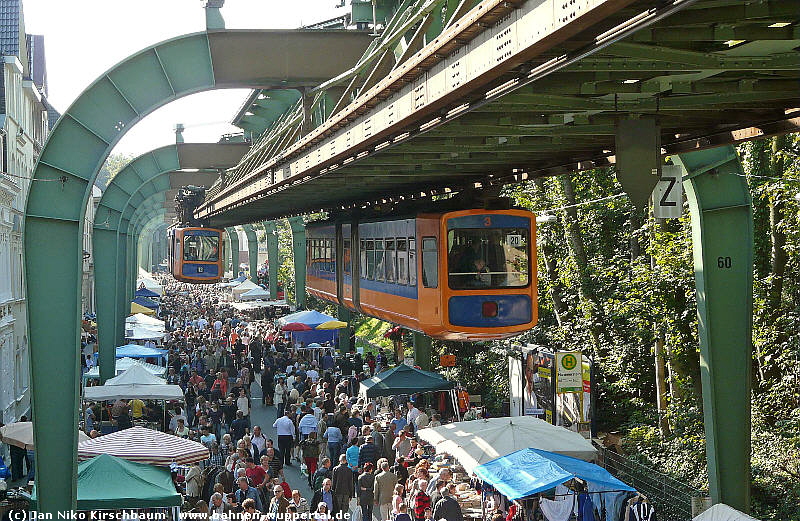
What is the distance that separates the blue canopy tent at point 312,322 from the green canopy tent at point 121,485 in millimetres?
19226

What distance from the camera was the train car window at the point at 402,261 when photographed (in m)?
18.5

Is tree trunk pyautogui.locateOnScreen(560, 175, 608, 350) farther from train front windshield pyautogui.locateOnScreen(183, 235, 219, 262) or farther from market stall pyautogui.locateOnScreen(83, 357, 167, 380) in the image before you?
train front windshield pyautogui.locateOnScreen(183, 235, 219, 262)

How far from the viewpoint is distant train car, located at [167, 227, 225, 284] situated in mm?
43906

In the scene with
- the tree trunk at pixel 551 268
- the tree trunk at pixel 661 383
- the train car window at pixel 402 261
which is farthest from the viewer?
the tree trunk at pixel 551 268

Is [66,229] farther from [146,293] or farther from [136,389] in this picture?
[146,293]

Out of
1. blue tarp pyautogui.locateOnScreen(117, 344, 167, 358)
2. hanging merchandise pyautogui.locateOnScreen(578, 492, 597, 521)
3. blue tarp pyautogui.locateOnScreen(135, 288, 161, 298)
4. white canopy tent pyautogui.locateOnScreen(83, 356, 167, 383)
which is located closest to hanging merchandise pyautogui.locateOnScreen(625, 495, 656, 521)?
hanging merchandise pyautogui.locateOnScreen(578, 492, 597, 521)

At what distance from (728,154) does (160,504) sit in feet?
25.4

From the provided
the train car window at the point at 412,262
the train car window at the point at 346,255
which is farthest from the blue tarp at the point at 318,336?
the train car window at the point at 412,262

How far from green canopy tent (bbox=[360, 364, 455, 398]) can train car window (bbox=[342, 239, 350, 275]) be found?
3.58 metres

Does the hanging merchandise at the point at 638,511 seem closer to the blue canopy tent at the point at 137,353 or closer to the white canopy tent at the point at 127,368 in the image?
the white canopy tent at the point at 127,368

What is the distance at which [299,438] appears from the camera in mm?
22047

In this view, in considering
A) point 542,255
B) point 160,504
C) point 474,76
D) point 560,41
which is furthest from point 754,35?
point 542,255

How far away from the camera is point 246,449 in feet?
57.7

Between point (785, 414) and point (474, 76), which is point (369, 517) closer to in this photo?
point (785, 414)
